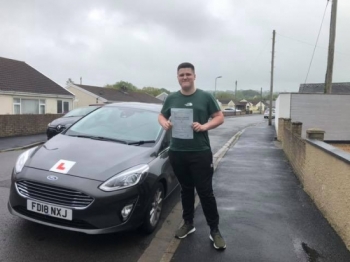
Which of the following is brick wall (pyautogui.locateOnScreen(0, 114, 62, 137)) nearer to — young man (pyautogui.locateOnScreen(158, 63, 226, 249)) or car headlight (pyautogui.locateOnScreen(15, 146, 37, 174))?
car headlight (pyautogui.locateOnScreen(15, 146, 37, 174))

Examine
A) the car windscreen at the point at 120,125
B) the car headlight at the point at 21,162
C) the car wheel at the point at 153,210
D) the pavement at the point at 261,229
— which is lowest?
the pavement at the point at 261,229

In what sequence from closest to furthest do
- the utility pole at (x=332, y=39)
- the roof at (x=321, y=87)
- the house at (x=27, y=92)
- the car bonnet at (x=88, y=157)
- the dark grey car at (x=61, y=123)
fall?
the car bonnet at (x=88, y=157)
the dark grey car at (x=61, y=123)
the utility pole at (x=332, y=39)
the house at (x=27, y=92)
the roof at (x=321, y=87)

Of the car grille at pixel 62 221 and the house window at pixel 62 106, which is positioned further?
the house window at pixel 62 106

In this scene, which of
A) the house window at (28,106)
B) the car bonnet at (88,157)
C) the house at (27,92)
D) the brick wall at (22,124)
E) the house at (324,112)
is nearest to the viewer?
the car bonnet at (88,157)

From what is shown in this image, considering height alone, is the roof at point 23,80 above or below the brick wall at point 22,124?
above

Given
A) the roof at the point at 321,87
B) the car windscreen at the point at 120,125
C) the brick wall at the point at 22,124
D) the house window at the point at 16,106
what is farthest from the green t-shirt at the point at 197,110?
the roof at the point at 321,87

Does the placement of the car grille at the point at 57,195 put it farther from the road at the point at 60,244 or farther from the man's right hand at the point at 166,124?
the man's right hand at the point at 166,124

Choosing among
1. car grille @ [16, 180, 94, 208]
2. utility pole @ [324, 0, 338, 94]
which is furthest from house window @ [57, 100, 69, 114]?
car grille @ [16, 180, 94, 208]

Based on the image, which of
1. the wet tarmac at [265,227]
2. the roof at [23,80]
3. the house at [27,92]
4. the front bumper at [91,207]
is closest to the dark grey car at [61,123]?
the wet tarmac at [265,227]


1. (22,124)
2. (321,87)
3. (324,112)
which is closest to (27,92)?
(22,124)

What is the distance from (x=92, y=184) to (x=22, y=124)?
1420 centimetres

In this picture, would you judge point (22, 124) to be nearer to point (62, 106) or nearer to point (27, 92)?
point (27, 92)

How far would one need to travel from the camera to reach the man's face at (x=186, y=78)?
3523 millimetres

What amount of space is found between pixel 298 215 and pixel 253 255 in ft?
5.33
